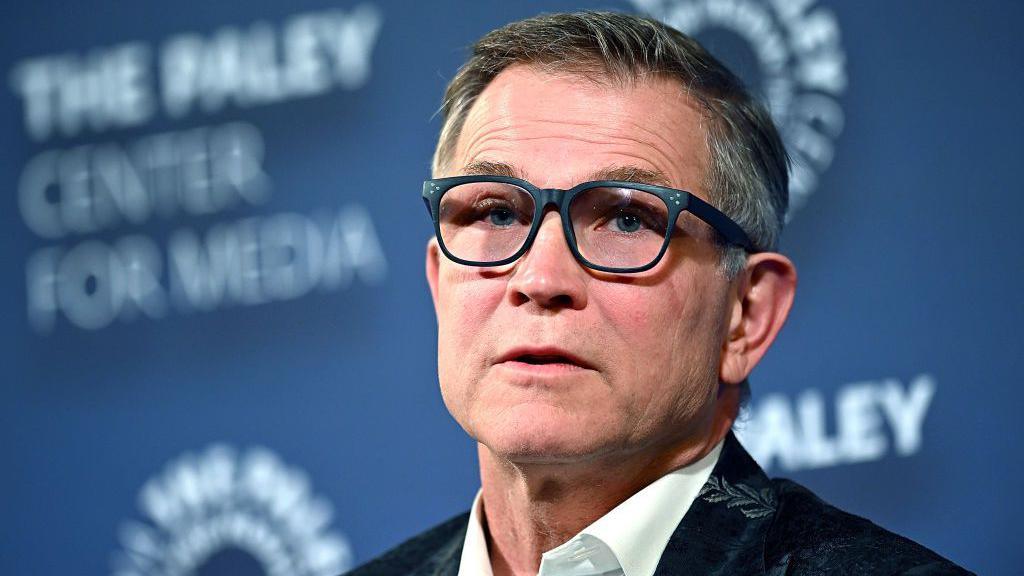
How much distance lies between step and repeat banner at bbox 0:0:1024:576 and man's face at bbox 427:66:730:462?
659mm

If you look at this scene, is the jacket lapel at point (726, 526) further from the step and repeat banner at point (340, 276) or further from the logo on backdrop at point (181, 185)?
the logo on backdrop at point (181, 185)

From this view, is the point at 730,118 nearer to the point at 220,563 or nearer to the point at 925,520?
the point at 925,520

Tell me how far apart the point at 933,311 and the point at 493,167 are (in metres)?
0.97

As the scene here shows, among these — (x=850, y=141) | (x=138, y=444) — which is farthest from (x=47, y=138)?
(x=850, y=141)

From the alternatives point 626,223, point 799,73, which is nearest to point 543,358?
point 626,223

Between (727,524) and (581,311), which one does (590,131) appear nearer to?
(581,311)

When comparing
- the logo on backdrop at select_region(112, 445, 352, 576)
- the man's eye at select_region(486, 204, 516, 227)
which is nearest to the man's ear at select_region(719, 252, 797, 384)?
the man's eye at select_region(486, 204, 516, 227)

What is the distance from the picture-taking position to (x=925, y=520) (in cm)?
217

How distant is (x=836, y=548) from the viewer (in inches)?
60.7

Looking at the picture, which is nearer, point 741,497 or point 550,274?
point 550,274

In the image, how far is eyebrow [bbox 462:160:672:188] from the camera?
5.32 feet

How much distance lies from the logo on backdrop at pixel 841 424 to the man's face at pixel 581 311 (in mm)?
562

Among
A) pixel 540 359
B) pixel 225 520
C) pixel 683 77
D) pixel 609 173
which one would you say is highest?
pixel 683 77

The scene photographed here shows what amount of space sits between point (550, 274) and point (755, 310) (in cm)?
40
